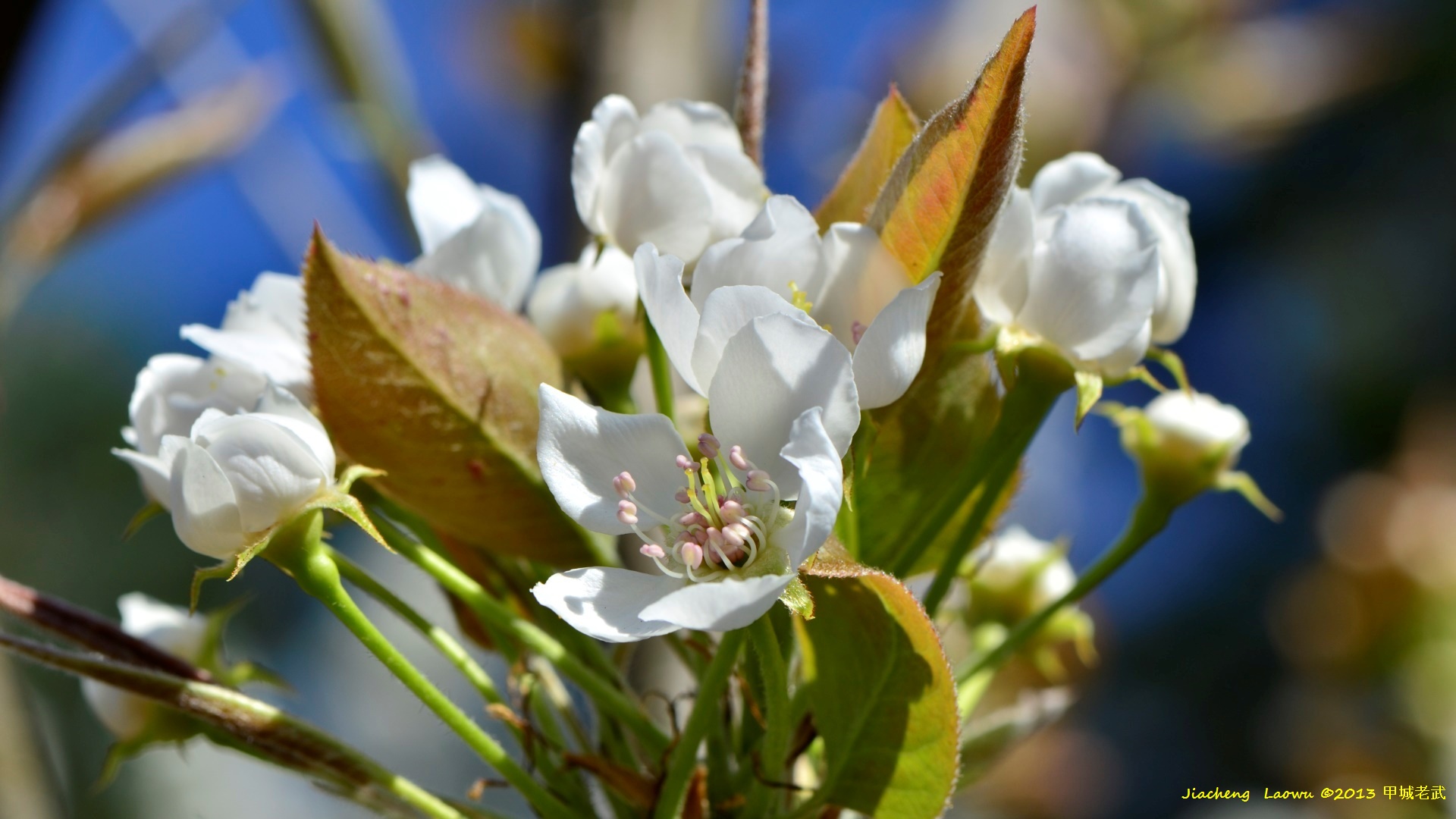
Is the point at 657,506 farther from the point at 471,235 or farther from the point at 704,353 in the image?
the point at 471,235

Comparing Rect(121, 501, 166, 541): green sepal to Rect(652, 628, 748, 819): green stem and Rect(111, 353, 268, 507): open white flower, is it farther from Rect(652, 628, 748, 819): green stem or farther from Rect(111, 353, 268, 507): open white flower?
Rect(652, 628, 748, 819): green stem

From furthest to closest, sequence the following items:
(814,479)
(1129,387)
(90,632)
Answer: (1129,387) → (90,632) → (814,479)

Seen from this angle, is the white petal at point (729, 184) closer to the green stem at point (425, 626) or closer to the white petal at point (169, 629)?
the green stem at point (425, 626)

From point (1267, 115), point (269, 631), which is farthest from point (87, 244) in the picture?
point (1267, 115)

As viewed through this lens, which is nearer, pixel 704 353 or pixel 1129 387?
pixel 704 353

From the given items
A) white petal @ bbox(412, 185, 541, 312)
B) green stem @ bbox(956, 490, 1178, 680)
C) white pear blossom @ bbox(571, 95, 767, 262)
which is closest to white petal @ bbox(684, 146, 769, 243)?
white pear blossom @ bbox(571, 95, 767, 262)

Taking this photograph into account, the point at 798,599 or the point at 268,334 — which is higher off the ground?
the point at 268,334

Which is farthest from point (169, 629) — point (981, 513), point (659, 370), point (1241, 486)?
point (1241, 486)

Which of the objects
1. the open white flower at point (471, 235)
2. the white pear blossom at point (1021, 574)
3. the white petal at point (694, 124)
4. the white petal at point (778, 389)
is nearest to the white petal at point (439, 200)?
the open white flower at point (471, 235)

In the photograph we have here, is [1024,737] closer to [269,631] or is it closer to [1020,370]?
[1020,370]
